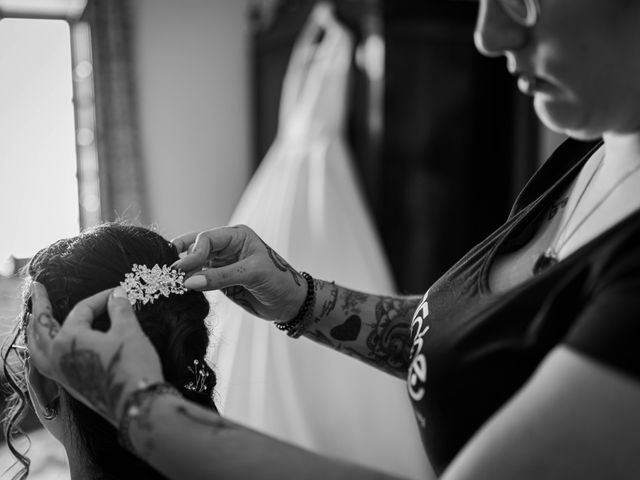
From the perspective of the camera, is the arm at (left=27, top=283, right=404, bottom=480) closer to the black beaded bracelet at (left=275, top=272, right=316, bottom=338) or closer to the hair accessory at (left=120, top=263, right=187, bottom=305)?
the hair accessory at (left=120, top=263, right=187, bottom=305)

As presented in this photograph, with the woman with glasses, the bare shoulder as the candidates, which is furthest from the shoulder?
the bare shoulder

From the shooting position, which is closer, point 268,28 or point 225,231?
point 225,231

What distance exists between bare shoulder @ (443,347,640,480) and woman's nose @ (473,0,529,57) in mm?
341

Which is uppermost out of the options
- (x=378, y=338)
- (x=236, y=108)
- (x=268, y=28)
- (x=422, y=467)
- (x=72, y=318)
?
(x=268, y=28)

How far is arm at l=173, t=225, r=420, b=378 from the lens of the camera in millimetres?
1052

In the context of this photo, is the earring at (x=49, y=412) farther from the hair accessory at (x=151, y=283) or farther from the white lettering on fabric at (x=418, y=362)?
the white lettering on fabric at (x=418, y=362)

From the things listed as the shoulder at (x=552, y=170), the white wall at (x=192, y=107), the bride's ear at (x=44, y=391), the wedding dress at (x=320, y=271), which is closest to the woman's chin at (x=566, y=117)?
the shoulder at (x=552, y=170)

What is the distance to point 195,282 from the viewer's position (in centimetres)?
97

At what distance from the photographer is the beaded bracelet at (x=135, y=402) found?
0.71 metres

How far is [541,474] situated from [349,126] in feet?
8.35

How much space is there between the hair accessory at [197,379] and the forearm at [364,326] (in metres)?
0.19

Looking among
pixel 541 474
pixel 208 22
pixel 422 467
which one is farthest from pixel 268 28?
pixel 541 474

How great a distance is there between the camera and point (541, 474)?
0.56 m

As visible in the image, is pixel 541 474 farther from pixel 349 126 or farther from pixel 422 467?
pixel 349 126
